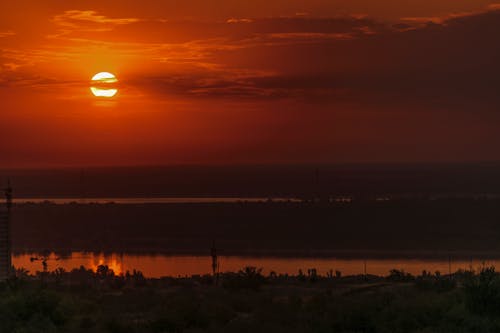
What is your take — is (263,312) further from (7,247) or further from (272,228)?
(272,228)

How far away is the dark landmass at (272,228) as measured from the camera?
67875 mm

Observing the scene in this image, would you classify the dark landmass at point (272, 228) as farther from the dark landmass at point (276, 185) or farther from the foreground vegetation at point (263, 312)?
the foreground vegetation at point (263, 312)

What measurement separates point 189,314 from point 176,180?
150091 millimetres

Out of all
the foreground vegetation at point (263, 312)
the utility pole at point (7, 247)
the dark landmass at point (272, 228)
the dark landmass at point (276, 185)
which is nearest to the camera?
the foreground vegetation at point (263, 312)

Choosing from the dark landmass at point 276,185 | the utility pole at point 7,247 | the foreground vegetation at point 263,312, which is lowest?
the foreground vegetation at point 263,312

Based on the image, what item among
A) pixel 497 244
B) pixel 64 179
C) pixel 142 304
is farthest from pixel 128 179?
pixel 142 304

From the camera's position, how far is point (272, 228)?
82812 mm

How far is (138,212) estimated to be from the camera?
99.4 metres

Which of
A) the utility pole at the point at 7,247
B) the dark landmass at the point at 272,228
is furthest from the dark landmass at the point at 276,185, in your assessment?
the utility pole at the point at 7,247

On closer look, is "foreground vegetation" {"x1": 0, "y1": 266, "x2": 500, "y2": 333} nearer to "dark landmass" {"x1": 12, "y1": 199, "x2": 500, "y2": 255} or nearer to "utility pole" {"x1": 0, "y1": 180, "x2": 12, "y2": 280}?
"utility pole" {"x1": 0, "y1": 180, "x2": 12, "y2": 280}

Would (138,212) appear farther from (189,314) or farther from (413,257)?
(189,314)

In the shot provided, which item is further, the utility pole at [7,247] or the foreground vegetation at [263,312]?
the utility pole at [7,247]

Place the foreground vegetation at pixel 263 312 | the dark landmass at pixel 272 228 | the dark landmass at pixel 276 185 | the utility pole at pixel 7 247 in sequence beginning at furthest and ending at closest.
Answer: the dark landmass at pixel 276 185, the dark landmass at pixel 272 228, the utility pole at pixel 7 247, the foreground vegetation at pixel 263 312

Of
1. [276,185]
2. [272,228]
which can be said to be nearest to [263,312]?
[272,228]
